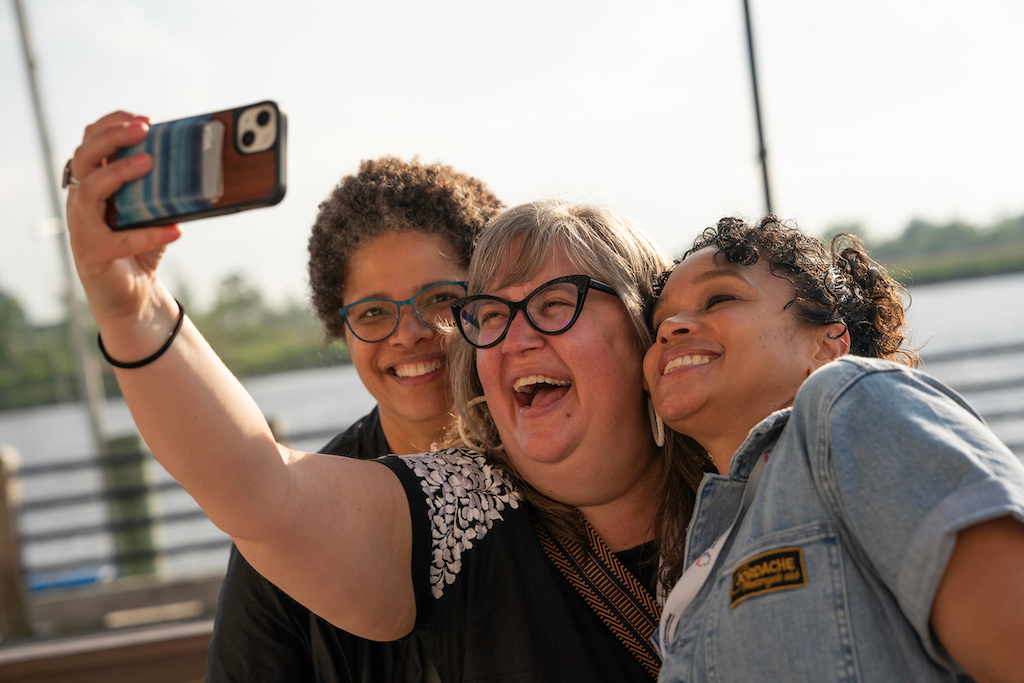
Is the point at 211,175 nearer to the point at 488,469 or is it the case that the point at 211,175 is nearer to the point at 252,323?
the point at 488,469

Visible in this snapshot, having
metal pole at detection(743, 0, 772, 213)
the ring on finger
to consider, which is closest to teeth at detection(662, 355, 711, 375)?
the ring on finger

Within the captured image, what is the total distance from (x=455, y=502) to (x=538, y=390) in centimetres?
35

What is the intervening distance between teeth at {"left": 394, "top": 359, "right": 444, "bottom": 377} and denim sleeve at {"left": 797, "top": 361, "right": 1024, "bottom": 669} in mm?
1272

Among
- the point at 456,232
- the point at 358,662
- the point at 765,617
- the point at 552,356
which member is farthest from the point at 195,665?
the point at 765,617

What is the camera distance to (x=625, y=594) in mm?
1692

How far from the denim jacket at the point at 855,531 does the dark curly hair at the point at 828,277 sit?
16.7 inches

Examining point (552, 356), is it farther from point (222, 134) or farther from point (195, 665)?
point (195, 665)

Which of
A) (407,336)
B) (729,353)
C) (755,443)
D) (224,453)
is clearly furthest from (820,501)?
(407,336)

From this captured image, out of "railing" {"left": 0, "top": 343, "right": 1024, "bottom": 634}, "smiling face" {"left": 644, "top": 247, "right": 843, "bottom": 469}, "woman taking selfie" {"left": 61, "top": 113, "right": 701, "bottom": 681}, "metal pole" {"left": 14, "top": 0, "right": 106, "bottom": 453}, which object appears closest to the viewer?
"woman taking selfie" {"left": 61, "top": 113, "right": 701, "bottom": 681}

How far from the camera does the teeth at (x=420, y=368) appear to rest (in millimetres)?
2301

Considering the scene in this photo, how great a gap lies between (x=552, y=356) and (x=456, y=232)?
2.39 feet

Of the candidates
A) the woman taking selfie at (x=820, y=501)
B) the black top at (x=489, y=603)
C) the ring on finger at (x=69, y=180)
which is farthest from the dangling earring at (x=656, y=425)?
the ring on finger at (x=69, y=180)

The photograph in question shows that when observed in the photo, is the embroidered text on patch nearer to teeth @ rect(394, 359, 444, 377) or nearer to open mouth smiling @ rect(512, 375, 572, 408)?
open mouth smiling @ rect(512, 375, 572, 408)

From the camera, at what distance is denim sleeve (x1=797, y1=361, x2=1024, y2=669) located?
39.9 inches
